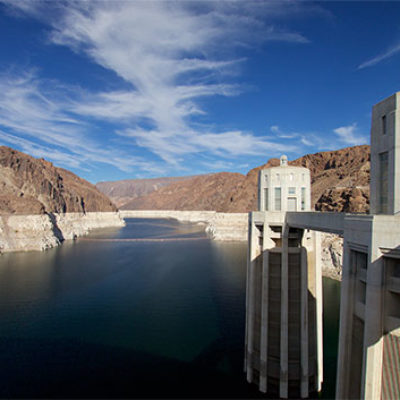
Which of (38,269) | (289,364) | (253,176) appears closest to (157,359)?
(289,364)

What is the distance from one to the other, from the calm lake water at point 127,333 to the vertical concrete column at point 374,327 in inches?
512

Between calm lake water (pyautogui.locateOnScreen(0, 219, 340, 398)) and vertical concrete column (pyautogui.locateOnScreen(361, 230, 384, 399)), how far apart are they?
13.0 meters

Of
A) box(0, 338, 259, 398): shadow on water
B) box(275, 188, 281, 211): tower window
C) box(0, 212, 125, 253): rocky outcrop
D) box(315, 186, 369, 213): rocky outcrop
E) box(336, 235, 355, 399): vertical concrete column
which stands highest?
box(315, 186, 369, 213): rocky outcrop

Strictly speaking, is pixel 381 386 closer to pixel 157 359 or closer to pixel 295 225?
pixel 295 225

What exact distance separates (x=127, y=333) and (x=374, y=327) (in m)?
24.9

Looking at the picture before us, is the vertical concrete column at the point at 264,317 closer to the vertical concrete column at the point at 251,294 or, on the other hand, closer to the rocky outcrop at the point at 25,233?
the vertical concrete column at the point at 251,294

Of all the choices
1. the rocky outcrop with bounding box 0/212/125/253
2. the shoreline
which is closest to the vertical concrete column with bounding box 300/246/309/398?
the shoreline

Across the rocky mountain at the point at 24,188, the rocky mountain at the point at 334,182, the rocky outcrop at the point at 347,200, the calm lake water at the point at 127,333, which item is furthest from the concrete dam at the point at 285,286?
the rocky mountain at the point at 24,188

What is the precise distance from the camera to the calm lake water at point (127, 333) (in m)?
20.7

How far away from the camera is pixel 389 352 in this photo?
28.9ft

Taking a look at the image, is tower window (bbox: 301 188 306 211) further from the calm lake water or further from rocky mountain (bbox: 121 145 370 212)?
rocky mountain (bbox: 121 145 370 212)

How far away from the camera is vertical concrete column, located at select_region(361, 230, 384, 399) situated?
884 centimetres

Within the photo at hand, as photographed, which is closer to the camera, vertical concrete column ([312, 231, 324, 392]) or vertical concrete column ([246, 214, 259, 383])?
vertical concrete column ([312, 231, 324, 392])

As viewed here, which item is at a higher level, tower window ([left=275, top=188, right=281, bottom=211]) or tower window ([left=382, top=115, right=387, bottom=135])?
tower window ([left=382, top=115, right=387, bottom=135])
